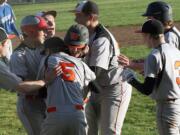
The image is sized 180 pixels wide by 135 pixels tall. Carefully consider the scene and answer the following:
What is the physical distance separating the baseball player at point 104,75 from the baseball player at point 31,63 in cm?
75

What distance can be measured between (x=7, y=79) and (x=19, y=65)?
0.96 m

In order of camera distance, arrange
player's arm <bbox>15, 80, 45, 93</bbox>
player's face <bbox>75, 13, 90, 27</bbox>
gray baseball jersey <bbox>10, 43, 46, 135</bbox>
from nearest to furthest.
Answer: player's arm <bbox>15, 80, 45, 93</bbox> < gray baseball jersey <bbox>10, 43, 46, 135</bbox> < player's face <bbox>75, 13, 90, 27</bbox>

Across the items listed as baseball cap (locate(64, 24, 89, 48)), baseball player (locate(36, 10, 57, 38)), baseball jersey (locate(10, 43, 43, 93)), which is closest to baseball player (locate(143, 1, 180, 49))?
baseball player (locate(36, 10, 57, 38))

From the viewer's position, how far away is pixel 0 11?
44.7ft

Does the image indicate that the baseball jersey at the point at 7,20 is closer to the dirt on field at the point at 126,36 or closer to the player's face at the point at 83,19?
the dirt on field at the point at 126,36

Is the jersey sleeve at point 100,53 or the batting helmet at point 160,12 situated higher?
the batting helmet at point 160,12

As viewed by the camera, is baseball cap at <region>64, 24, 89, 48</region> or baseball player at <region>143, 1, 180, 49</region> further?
baseball player at <region>143, 1, 180, 49</region>

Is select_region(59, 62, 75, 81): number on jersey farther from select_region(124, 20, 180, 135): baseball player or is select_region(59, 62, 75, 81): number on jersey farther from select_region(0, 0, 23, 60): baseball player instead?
select_region(0, 0, 23, 60): baseball player

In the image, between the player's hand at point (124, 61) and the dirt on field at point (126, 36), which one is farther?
the dirt on field at point (126, 36)

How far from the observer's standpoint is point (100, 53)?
20.3ft

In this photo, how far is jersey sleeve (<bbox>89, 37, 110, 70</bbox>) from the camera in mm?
6172

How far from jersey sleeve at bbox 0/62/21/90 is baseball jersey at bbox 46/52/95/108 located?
581mm

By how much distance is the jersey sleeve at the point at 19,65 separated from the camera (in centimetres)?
548

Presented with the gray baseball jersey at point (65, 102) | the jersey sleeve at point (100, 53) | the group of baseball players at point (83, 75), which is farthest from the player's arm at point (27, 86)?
the jersey sleeve at point (100, 53)
